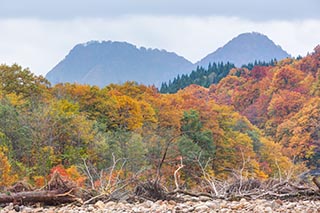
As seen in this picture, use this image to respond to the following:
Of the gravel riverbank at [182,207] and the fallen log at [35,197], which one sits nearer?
the gravel riverbank at [182,207]

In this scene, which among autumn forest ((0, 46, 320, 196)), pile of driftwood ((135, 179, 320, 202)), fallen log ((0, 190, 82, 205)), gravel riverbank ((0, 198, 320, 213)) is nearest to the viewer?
gravel riverbank ((0, 198, 320, 213))

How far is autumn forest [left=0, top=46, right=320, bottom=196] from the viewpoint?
26.2 metres

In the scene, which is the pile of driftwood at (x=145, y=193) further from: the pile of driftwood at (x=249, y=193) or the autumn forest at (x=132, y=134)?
the autumn forest at (x=132, y=134)

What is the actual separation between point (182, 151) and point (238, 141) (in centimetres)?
869

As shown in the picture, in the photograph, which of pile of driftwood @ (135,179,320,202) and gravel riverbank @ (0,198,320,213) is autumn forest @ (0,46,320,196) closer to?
pile of driftwood @ (135,179,320,202)

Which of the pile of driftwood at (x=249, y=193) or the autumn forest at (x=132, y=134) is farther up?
the pile of driftwood at (x=249, y=193)

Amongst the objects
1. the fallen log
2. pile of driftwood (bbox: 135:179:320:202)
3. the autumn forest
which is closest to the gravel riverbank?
the fallen log

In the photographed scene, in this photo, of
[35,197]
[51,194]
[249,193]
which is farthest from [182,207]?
[35,197]

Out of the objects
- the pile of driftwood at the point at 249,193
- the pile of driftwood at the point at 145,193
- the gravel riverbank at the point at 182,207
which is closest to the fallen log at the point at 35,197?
the pile of driftwood at the point at 145,193

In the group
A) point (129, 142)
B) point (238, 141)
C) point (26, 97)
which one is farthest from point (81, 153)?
point (238, 141)

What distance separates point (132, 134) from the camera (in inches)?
1293

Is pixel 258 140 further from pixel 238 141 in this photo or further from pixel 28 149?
pixel 28 149

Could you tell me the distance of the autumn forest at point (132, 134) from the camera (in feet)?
85.9

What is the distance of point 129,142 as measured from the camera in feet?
100
